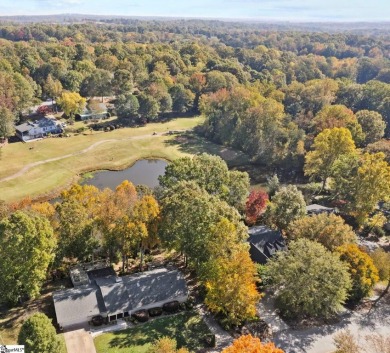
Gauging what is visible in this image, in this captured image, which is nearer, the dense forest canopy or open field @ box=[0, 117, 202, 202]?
open field @ box=[0, 117, 202, 202]

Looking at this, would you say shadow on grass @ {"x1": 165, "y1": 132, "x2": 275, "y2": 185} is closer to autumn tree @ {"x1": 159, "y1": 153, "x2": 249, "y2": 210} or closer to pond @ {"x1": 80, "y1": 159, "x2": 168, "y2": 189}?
pond @ {"x1": 80, "y1": 159, "x2": 168, "y2": 189}

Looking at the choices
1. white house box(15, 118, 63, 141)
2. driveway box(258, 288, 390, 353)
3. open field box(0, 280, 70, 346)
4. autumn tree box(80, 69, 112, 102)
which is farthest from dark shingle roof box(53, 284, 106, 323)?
autumn tree box(80, 69, 112, 102)

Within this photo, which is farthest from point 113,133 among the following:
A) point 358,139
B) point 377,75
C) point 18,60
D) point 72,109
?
point 377,75

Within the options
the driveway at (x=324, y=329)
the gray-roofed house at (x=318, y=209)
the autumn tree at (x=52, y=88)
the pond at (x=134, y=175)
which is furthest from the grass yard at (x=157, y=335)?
the autumn tree at (x=52, y=88)

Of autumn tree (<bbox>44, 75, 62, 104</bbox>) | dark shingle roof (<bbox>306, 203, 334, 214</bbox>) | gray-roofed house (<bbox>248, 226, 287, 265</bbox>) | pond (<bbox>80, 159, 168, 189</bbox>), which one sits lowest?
pond (<bbox>80, 159, 168, 189</bbox>)

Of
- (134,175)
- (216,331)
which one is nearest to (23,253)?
(216,331)

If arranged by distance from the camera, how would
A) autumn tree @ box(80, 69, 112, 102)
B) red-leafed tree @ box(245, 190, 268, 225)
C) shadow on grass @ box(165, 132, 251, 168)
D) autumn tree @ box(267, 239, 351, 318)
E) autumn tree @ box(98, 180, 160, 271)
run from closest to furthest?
autumn tree @ box(267, 239, 351, 318)
autumn tree @ box(98, 180, 160, 271)
red-leafed tree @ box(245, 190, 268, 225)
shadow on grass @ box(165, 132, 251, 168)
autumn tree @ box(80, 69, 112, 102)

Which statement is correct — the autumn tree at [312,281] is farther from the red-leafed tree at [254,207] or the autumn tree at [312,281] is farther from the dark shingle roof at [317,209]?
the dark shingle roof at [317,209]
